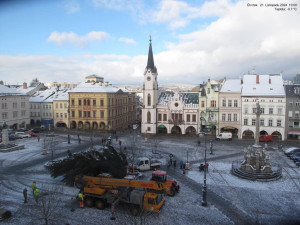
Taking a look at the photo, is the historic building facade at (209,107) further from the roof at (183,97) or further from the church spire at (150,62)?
the church spire at (150,62)

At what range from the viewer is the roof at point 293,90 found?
47406 millimetres

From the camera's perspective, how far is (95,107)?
58375 millimetres

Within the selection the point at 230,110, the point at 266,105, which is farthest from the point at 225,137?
the point at 266,105

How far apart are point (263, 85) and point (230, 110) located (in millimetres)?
7581

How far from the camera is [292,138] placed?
159ft

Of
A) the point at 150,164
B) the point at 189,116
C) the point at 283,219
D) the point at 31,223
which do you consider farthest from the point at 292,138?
the point at 31,223

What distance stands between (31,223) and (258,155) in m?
21.1

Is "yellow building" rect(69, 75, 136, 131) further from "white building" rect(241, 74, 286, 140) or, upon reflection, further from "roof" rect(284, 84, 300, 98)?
"roof" rect(284, 84, 300, 98)

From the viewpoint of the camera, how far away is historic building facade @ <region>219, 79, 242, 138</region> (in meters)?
50.7

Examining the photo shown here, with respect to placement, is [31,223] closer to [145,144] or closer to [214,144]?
[145,144]

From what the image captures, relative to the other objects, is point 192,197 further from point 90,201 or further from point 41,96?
point 41,96

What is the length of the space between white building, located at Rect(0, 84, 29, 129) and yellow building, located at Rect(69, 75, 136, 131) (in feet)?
35.6

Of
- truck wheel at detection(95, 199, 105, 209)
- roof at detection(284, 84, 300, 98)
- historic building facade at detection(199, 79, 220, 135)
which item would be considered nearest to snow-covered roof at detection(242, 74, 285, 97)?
roof at detection(284, 84, 300, 98)

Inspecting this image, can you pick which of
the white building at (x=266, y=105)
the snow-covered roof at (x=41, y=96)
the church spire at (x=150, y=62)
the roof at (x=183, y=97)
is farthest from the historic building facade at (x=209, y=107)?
the snow-covered roof at (x=41, y=96)
